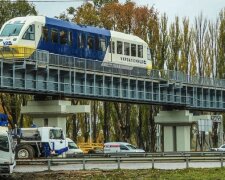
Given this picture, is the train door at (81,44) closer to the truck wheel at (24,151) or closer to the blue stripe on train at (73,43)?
the blue stripe on train at (73,43)

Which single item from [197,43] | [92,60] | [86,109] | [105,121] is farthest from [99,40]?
[197,43]

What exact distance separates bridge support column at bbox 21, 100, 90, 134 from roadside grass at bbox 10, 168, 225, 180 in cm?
2322

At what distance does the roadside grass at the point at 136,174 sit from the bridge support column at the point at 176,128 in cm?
4041

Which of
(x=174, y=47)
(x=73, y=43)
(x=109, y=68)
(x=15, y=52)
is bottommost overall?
(x=109, y=68)

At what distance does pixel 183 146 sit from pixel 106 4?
873 inches

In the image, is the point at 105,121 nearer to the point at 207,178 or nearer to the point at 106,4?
the point at 106,4

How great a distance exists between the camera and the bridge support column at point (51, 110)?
55312 millimetres

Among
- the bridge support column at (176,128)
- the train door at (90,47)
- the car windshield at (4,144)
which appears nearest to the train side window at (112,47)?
the train door at (90,47)

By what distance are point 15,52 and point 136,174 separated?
69.4 ft

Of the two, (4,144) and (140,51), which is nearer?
(4,144)

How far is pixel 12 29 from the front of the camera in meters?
50.0

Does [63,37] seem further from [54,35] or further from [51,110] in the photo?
[51,110]

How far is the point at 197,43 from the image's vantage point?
3425 inches

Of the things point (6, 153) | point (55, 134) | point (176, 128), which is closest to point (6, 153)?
point (6, 153)
